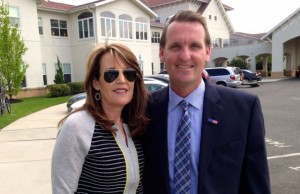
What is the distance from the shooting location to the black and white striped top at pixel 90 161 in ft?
6.16

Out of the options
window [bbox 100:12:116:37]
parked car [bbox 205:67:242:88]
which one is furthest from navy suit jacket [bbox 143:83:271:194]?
window [bbox 100:12:116:37]

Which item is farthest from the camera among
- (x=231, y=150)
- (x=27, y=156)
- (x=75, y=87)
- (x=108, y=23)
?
(x=108, y=23)

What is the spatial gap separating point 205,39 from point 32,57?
22.6 meters

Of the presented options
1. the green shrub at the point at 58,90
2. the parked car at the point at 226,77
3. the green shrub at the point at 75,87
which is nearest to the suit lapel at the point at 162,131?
the green shrub at the point at 58,90

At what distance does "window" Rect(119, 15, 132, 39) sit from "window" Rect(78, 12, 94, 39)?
2.93m

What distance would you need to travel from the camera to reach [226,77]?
2245 cm

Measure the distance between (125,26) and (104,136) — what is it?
87.4ft

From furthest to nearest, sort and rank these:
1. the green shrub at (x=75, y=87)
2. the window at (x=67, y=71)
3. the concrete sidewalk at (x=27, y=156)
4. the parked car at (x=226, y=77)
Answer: the window at (x=67, y=71), the green shrub at (x=75, y=87), the parked car at (x=226, y=77), the concrete sidewalk at (x=27, y=156)

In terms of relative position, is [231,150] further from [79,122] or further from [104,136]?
[79,122]

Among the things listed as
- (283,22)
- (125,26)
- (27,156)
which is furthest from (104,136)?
(283,22)

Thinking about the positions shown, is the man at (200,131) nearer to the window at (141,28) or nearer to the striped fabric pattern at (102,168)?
the striped fabric pattern at (102,168)

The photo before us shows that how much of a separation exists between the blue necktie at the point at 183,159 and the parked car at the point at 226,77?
68.7ft

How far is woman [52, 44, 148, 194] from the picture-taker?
6.19 feet

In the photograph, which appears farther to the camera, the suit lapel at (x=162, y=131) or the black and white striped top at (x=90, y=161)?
the suit lapel at (x=162, y=131)
